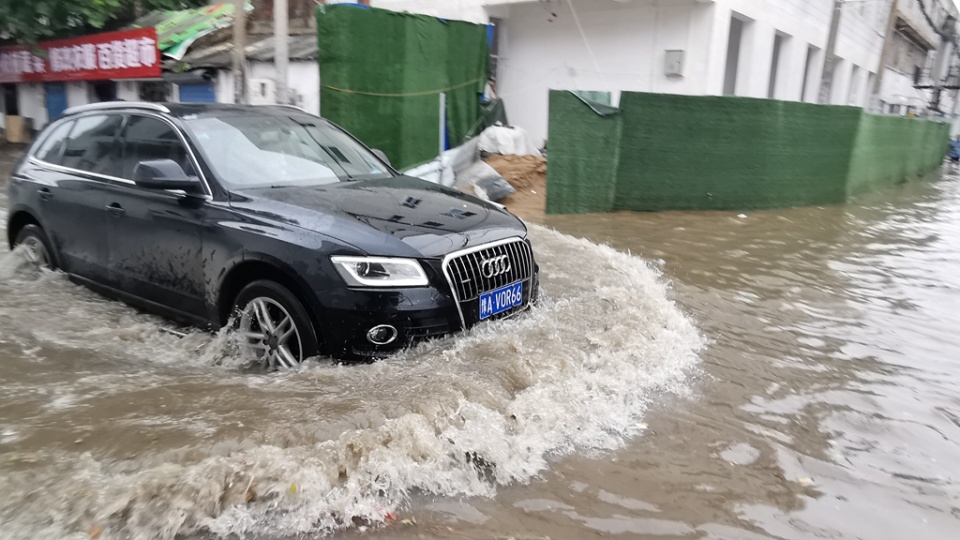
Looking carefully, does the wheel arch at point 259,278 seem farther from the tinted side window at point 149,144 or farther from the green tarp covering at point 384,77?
the green tarp covering at point 384,77

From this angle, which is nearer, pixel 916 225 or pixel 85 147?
pixel 85 147

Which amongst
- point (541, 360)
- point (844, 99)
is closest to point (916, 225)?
point (541, 360)

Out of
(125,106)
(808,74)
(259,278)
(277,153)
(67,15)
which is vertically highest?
(67,15)

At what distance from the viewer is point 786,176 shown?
1185cm

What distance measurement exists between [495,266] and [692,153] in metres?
7.59

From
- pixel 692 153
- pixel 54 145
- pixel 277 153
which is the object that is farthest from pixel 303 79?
pixel 277 153

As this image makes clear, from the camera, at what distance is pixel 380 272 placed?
11.9 feet

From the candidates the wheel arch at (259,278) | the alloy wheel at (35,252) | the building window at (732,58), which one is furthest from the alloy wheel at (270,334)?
the building window at (732,58)

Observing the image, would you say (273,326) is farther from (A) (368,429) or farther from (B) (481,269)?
(B) (481,269)

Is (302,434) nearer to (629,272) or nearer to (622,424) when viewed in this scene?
(622,424)

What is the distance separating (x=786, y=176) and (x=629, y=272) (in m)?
6.47

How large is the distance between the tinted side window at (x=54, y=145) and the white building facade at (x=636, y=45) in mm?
10930

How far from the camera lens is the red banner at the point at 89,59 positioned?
56.2 ft

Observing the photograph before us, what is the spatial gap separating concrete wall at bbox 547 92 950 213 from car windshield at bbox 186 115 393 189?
219 inches
